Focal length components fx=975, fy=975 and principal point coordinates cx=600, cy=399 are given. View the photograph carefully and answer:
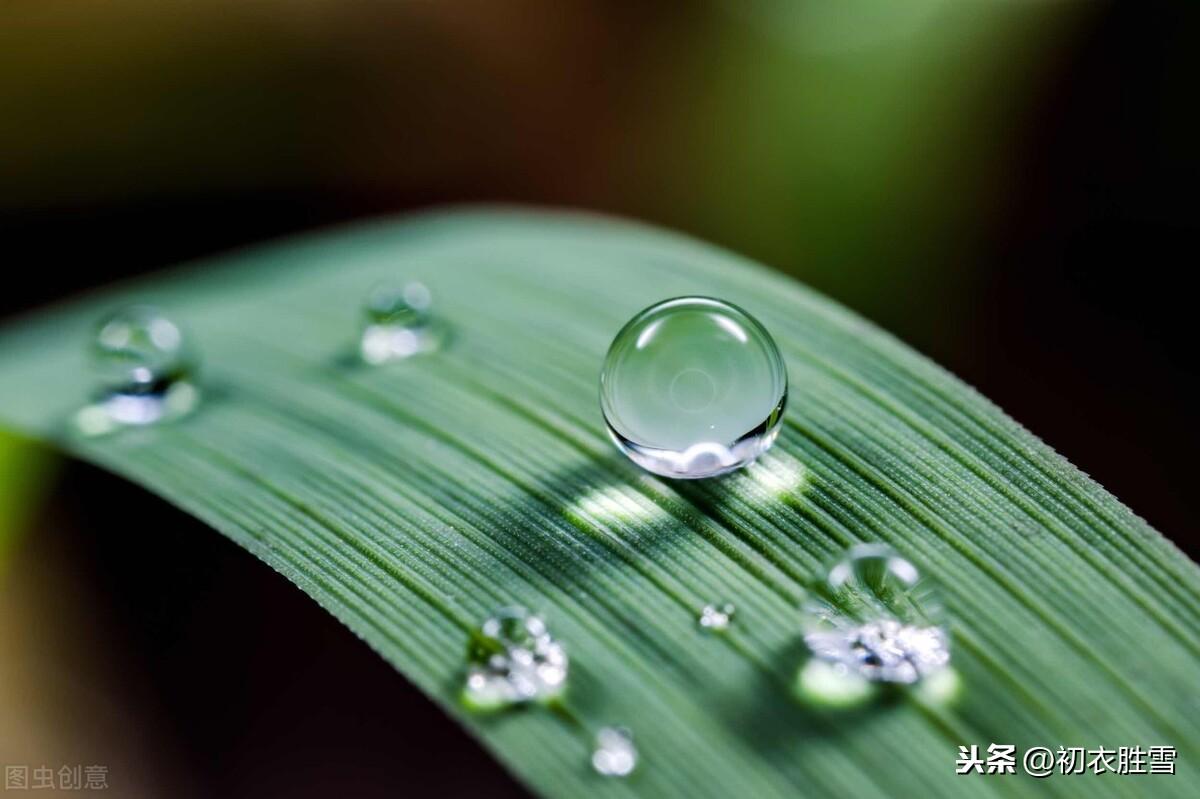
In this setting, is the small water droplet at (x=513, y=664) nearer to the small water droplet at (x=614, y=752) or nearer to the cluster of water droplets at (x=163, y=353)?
the small water droplet at (x=614, y=752)

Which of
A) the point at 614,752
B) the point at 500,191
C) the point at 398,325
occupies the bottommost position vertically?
the point at 614,752

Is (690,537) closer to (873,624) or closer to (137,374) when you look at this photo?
(873,624)

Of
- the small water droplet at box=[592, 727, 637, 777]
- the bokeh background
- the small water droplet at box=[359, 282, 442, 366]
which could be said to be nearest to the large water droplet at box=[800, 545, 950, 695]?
the small water droplet at box=[592, 727, 637, 777]

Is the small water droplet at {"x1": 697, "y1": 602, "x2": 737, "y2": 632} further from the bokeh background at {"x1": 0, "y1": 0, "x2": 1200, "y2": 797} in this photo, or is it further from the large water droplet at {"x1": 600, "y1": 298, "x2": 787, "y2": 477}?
the bokeh background at {"x1": 0, "y1": 0, "x2": 1200, "y2": 797}

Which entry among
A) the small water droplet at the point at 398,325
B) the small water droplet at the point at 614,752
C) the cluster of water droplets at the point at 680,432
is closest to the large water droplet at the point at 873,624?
the cluster of water droplets at the point at 680,432

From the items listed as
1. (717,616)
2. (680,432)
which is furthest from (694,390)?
(717,616)
